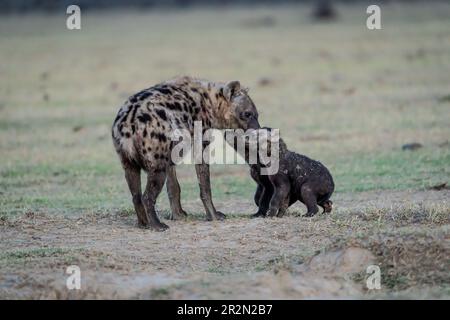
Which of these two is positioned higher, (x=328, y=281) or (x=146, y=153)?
(x=146, y=153)

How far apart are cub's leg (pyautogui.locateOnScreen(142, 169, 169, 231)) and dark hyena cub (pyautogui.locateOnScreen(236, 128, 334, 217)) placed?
970mm

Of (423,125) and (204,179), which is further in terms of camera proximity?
(423,125)

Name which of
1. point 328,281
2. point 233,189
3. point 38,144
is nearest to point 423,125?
point 233,189

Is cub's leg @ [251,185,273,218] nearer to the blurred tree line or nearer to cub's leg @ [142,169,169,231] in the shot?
cub's leg @ [142,169,169,231]

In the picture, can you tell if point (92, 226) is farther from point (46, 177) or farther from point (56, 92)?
point (56, 92)

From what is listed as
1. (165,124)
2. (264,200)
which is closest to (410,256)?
(264,200)

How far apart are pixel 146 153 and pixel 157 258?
111cm

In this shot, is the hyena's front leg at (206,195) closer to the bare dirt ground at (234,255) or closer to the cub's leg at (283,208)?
the bare dirt ground at (234,255)

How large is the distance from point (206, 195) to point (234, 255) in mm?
A: 1429

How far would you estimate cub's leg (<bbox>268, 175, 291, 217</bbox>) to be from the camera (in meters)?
8.12

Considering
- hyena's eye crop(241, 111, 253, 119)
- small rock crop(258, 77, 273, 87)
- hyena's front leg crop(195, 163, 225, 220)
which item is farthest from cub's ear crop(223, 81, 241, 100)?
small rock crop(258, 77, 273, 87)

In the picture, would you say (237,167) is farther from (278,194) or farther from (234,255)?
(234,255)

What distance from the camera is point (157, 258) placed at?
6.86 m
